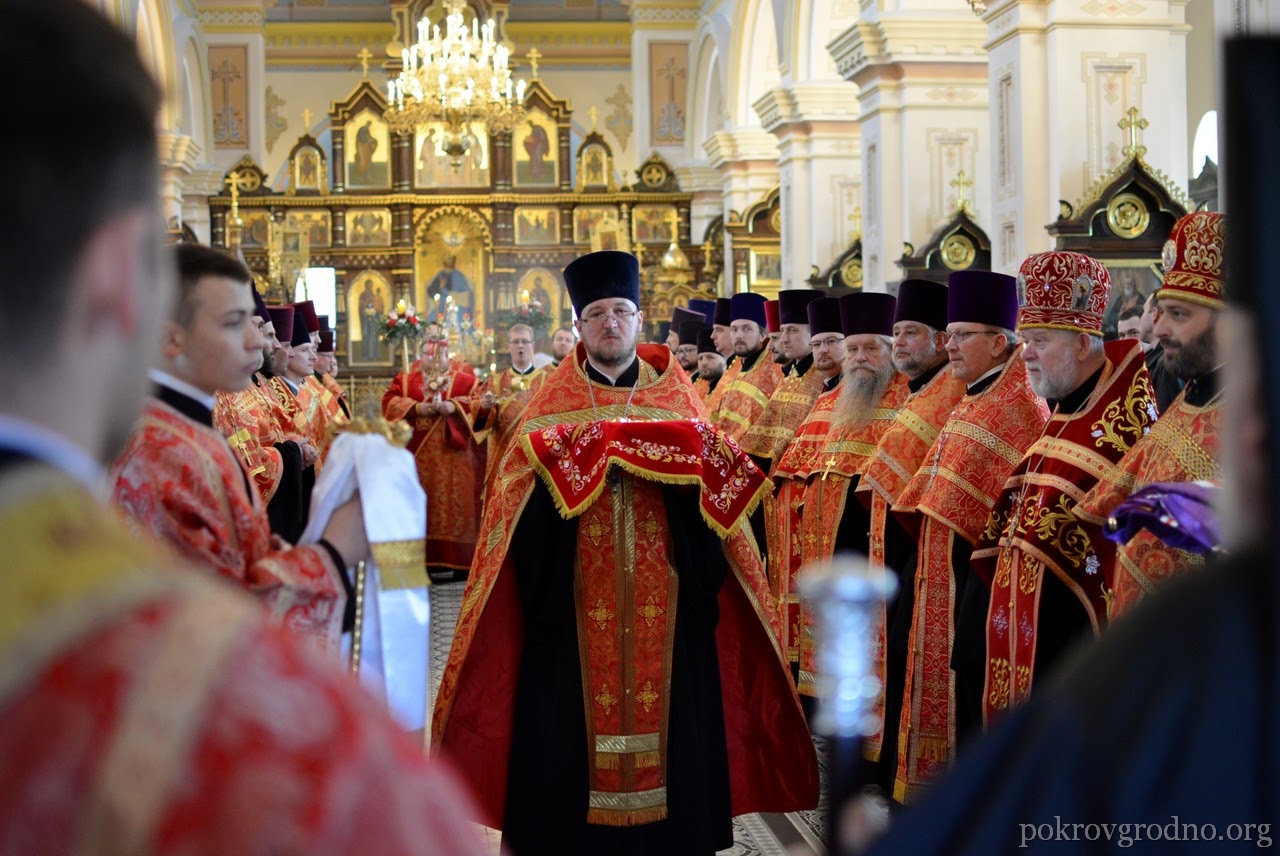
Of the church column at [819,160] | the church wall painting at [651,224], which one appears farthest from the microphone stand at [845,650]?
the church wall painting at [651,224]

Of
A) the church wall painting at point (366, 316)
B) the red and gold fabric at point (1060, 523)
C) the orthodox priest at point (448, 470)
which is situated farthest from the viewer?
the church wall painting at point (366, 316)

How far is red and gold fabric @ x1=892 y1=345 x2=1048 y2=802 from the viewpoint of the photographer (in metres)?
5.18

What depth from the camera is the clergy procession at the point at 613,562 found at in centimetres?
92

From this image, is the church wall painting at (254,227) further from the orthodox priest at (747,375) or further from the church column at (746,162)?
the orthodox priest at (747,375)

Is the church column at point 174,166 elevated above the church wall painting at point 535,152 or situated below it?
below

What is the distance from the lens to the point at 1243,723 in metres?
1.21

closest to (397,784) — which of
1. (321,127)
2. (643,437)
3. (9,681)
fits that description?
(9,681)

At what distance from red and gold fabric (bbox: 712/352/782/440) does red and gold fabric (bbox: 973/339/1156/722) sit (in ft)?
13.4

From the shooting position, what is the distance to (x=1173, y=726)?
122cm

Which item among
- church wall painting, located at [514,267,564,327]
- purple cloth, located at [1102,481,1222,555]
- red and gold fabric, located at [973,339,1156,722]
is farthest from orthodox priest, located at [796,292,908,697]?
church wall painting, located at [514,267,564,327]

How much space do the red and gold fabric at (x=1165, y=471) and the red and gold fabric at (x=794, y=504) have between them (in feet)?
9.57

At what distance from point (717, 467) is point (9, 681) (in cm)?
364

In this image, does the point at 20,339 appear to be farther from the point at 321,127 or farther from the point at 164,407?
the point at 321,127

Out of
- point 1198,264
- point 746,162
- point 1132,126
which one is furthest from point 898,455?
point 746,162
